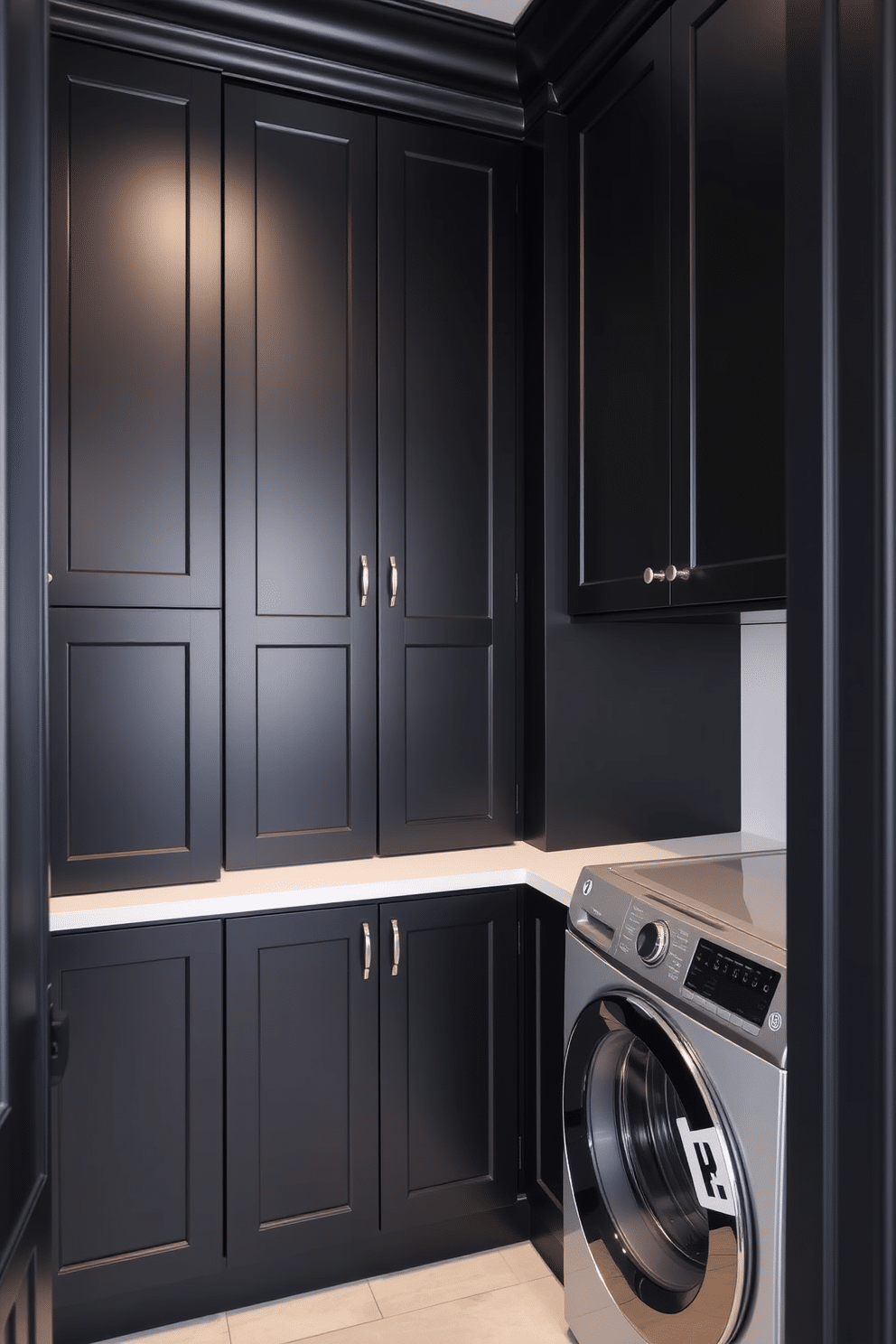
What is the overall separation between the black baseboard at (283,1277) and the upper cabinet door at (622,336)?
1.44 metres

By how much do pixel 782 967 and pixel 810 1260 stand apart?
0.73 m

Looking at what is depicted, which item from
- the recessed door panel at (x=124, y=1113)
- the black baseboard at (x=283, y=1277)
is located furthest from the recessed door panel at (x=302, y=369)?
the black baseboard at (x=283, y=1277)

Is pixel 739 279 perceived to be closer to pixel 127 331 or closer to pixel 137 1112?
pixel 127 331

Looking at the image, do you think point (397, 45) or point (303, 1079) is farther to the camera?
point (397, 45)

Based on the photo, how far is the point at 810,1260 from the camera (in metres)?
0.46

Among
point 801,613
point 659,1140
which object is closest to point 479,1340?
point 659,1140

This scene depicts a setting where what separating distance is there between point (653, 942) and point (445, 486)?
3.83 ft

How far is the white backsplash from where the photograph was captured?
7.00 ft

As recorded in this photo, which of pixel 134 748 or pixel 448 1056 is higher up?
pixel 134 748

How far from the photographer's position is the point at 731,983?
123 centimetres

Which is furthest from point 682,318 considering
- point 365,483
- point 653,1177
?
point 653,1177

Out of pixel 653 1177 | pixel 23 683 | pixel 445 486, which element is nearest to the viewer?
pixel 23 683

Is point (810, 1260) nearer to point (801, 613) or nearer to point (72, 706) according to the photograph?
point (801, 613)

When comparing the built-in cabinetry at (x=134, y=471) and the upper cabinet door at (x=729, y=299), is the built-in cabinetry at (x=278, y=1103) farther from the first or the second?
the upper cabinet door at (x=729, y=299)
